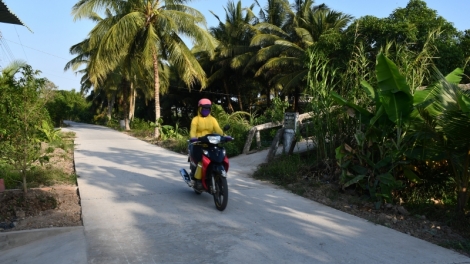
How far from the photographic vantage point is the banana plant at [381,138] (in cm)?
615

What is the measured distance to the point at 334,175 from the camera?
7934 millimetres

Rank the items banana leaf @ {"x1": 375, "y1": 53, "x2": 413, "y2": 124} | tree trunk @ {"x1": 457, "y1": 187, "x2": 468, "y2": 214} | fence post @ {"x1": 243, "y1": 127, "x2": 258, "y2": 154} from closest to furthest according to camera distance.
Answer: tree trunk @ {"x1": 457, "y1": 187, "x2": 468, "y2": 214}
banana leaf @ {"x1": 375, "y1": 53, "x2": 413, "y2": 124}
fence post @ {"x1": 243, "y1": 127, "x2": 258, "y2": 154}

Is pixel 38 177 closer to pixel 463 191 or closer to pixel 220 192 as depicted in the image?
pixel 220 192

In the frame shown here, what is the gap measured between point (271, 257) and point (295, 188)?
3636 mm

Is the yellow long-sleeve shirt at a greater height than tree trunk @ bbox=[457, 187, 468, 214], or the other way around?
the yellow long-sleeve shirt

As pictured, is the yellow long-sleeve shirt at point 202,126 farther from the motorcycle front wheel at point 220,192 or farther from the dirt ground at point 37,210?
the dirt ground at point 37,210

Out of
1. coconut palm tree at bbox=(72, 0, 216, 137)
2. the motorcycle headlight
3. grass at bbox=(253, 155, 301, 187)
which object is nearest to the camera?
the motorcycle headlight

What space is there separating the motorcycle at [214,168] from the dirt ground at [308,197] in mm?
1829

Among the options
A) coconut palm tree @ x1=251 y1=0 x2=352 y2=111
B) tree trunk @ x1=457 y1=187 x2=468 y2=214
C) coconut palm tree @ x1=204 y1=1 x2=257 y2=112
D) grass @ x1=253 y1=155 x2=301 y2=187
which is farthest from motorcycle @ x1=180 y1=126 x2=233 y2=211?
coconut palm tree @ x1=204 y1=1 x2=257 y2=112

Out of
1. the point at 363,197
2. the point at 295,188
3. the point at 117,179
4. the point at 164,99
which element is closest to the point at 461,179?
the point at 363,197

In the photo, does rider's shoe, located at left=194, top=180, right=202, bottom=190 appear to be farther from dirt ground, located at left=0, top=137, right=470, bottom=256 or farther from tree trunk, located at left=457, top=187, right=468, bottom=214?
tree trunk, located at left=457, top=187, right=468, bottom=214

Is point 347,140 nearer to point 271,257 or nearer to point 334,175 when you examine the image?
point 334,175

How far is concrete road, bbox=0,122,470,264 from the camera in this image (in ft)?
14.7

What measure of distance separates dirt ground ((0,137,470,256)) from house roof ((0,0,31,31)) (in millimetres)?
2872
